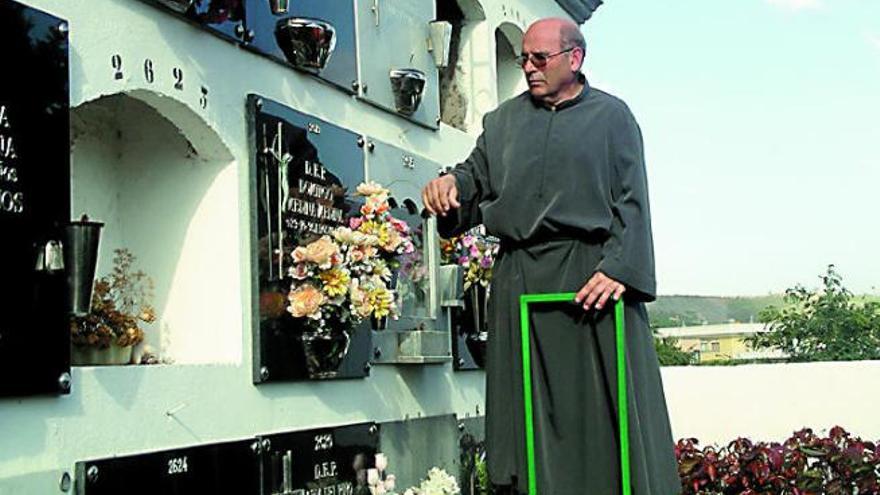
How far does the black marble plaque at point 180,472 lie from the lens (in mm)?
4434

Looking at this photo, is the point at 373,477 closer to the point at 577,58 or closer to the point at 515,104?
the point at 515,104

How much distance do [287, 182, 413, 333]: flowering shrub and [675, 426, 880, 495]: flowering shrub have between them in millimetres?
2741

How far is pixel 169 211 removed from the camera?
18.5 feet

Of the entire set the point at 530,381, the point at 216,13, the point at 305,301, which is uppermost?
the point at 216,13

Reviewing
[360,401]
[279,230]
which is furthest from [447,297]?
[279,230]

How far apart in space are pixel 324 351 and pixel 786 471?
335 centimetres

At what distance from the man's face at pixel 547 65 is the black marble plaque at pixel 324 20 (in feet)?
5.36

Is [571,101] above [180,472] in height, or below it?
above

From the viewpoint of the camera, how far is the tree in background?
556 inches

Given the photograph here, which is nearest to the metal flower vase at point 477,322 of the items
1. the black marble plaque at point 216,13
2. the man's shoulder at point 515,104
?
the black marble plaque at point 216,13

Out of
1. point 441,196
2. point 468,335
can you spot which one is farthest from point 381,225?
point 468,335

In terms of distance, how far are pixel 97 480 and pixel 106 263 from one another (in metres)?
1.33

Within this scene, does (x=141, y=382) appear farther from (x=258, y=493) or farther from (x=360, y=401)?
(x=360, y=401)

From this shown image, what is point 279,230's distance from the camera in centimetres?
571
